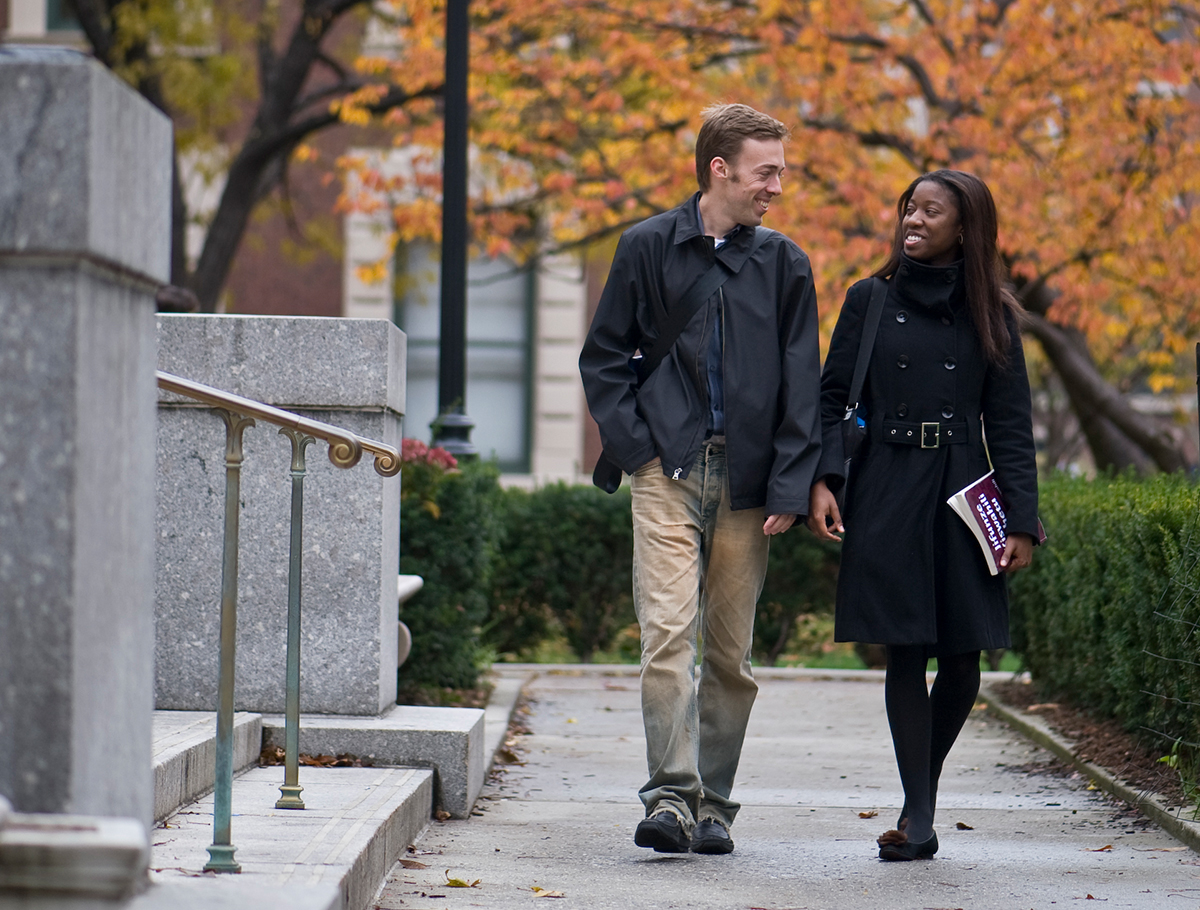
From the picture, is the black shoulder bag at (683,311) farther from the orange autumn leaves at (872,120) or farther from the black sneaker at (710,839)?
the orange autumn leaves at (872,120)

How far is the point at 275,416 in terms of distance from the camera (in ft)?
12.3

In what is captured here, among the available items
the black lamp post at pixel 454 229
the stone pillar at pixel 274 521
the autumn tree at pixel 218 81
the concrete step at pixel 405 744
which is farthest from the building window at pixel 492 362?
the concrete step at pixel 405 744

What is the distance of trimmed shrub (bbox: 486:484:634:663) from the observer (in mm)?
10469

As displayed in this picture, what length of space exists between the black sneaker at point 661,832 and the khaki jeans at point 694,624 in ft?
0.09

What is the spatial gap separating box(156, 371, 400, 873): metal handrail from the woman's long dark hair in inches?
75.0

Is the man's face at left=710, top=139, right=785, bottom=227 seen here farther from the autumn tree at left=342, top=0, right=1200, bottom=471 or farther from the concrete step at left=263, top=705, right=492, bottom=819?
the autumn tree at left=342, top=0, right=1200, bottom=471

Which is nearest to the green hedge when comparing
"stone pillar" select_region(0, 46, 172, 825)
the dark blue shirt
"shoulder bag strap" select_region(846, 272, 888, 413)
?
"shoulder bag strap" select_region(846, 272, 888, 413)

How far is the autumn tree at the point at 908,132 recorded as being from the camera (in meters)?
12.1

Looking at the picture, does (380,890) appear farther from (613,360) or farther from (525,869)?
(613,360)

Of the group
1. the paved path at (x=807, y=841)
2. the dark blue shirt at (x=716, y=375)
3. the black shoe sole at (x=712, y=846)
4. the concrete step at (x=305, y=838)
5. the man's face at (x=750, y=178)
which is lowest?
the paved path at (x=807, y=841)

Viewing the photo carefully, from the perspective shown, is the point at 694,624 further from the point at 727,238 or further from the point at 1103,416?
the point at 1103,416

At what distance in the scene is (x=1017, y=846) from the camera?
4945 millimetres

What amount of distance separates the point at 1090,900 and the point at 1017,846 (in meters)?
0.79

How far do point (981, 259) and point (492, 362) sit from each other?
14.5m
